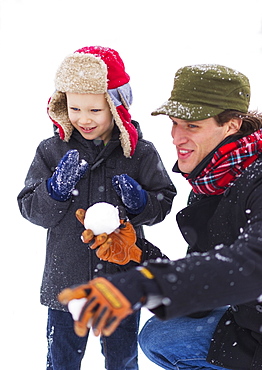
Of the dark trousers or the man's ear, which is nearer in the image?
the man's ear

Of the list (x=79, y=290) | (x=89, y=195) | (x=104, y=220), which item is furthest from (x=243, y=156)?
(x=79, y=290)

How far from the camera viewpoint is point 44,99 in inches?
344

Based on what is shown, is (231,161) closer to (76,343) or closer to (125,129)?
(125,129)

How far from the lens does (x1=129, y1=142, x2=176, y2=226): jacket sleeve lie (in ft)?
8.29

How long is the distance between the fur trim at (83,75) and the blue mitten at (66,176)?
0.30 metres

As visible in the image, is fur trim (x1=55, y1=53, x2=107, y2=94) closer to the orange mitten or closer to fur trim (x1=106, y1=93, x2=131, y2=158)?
fur trim (x1=106, y1=93, x2=131, y2=158)

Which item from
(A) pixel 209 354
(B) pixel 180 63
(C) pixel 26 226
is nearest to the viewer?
(A) pixel 209 354

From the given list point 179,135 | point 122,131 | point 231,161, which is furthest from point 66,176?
point 231,161

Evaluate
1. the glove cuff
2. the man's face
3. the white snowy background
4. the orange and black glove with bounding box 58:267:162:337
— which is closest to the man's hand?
the orange and black glove with bounding box 58:267:162:337

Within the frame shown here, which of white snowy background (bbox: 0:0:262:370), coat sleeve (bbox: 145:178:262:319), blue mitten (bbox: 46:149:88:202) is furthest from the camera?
white snowy background (bbox: 0:0:262:370)

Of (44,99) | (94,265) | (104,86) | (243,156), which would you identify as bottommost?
(94,265)

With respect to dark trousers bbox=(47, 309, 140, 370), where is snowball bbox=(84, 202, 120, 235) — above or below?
above

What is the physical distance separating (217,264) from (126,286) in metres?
0.28

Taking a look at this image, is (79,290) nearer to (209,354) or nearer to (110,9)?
(209,354)
